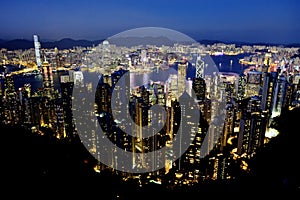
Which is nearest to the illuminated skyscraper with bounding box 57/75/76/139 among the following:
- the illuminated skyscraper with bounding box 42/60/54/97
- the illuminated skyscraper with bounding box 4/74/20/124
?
the illuminated skyscraper with bounding box 4/74/20/124

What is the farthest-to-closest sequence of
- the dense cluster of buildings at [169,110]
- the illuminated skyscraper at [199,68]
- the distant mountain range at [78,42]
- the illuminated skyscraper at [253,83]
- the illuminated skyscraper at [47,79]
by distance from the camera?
the illuminated skyscraper at [47,79] → the illuminated skyscraper at [253,83] → the illuminated skyscraper at [199,68] → the dense cluster of buildings at [169,110] → the distant mountain range at [78,42]

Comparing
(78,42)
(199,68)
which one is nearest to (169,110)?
(199,68)

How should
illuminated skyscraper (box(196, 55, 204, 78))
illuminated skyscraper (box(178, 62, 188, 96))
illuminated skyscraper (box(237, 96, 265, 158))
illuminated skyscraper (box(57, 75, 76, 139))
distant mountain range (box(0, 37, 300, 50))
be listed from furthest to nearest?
1. illuminated skyscraper (box(178, 62, 188, 96))
2. illuminated skyscraper (box(196, 55, 204, 78))
3. illuminated skyscraper (box(57, 75, 76, 139))
4. illuminated skyscraper (box(237, 96, 265, 158))
5. distant mountain range (box(0, 37, 300, 50))

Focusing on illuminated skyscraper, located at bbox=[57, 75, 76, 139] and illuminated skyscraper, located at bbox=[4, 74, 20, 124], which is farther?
illuminated skyscraper, located at bbox=[4, 74, 20, 124]

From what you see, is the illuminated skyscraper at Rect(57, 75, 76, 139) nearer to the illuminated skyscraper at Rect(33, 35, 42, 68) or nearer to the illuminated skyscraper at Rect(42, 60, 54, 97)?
the illuminated skyscraper at Rect(42, 60, 54, 97)

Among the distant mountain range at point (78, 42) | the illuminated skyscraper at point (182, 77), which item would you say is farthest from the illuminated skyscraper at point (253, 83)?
the illuminated skyscraper at point (182, 77)

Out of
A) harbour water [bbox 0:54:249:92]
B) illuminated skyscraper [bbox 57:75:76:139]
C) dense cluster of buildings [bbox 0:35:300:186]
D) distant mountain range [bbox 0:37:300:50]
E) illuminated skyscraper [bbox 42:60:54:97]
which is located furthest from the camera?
harbour water [bbox 0:54:249:92]

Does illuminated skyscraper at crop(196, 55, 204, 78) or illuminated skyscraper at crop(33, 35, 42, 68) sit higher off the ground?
illuminated skyscraper at crop(33, 35, 42, 68)

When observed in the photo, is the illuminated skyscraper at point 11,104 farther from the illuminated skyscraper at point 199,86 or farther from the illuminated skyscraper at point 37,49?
the illuminated skyscraper at point 199,86

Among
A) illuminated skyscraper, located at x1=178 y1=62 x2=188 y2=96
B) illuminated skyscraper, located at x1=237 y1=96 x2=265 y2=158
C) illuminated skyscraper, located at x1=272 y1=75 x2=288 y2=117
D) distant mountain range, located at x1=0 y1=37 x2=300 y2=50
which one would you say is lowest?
illuminated skyscraper, located at x1=237 y1=96 x2=265 y2=158
